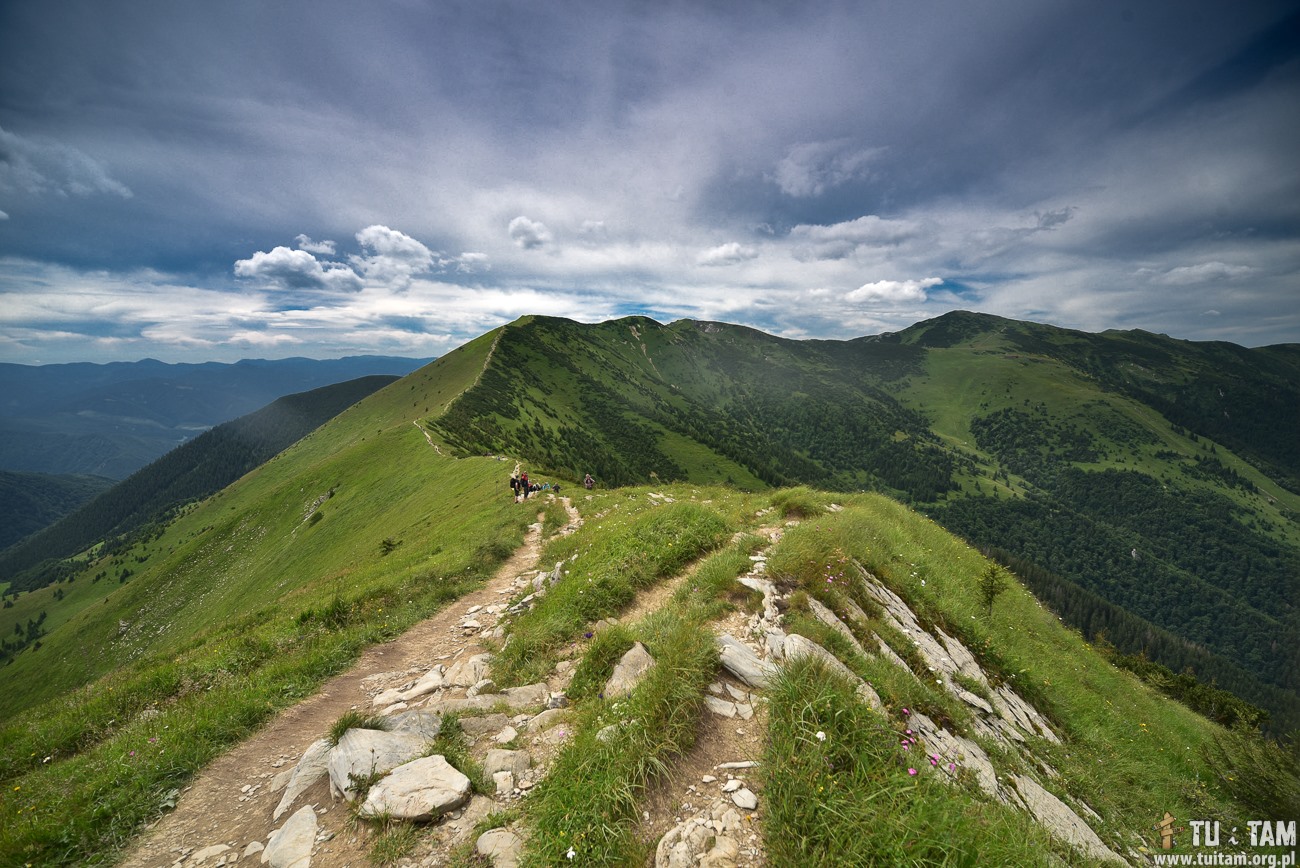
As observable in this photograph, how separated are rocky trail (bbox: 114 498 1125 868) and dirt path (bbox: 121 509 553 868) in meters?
0.02

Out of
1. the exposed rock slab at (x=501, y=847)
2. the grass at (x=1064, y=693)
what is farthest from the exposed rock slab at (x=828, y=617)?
the exposed rock slab at (x=501, y=847)

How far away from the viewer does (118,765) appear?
702 centimetres

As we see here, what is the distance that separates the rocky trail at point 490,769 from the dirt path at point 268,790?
0.9 inches

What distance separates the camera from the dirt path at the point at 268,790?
222 inches

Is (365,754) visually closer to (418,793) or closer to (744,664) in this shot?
(418,793)

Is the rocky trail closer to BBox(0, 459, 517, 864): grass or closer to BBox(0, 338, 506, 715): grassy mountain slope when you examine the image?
BBox(0, 459, 517, 864): grass

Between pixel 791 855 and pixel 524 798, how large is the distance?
3.11 m

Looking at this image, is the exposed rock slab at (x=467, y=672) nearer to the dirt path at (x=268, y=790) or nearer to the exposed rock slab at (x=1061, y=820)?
the dirt path at (x=268, y=790)

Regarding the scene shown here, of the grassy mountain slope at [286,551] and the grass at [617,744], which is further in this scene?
the grassy mountain slope at [286,551]

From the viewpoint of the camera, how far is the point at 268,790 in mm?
6750

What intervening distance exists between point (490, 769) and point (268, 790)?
11.6 feet

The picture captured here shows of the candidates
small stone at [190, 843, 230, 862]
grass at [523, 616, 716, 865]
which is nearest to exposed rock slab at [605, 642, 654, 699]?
grass at [523, 616, 716, 865]

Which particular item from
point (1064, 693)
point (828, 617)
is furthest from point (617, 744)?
point (1064, 693)

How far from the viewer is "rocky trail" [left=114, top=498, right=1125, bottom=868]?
5133 millimetres
